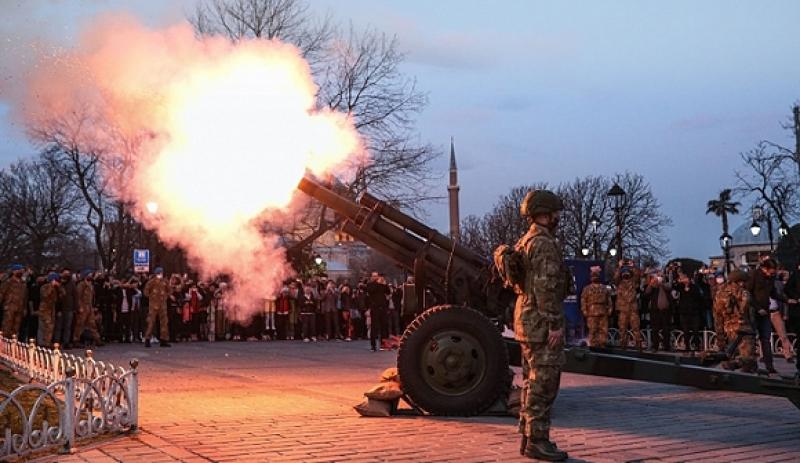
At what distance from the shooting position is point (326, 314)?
25.6 meters

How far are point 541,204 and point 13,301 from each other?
1516 centimetres

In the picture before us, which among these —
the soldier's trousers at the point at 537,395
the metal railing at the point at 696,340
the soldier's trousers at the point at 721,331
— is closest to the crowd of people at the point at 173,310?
the metal railing at the point at 696,340

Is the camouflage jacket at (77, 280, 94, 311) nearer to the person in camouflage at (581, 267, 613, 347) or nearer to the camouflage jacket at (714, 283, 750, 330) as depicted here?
the person in camouflage at (581, 267, 613, 347)

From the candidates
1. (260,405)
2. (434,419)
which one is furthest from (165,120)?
(434,419)

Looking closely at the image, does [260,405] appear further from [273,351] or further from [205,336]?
[205,336]

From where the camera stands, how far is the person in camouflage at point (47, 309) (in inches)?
749

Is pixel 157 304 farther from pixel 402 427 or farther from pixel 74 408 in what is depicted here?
pixel 74 408

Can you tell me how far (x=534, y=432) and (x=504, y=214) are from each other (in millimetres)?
52820

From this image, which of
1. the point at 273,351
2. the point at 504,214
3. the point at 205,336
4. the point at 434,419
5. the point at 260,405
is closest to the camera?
the point at 434,419

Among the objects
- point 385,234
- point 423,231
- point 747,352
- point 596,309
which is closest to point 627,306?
point 596,309

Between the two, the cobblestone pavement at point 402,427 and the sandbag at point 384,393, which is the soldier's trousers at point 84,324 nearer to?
the cobblestone pavement at point 402,427

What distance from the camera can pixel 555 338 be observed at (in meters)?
7.20

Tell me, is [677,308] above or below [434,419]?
above

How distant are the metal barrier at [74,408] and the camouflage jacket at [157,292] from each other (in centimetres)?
1113
